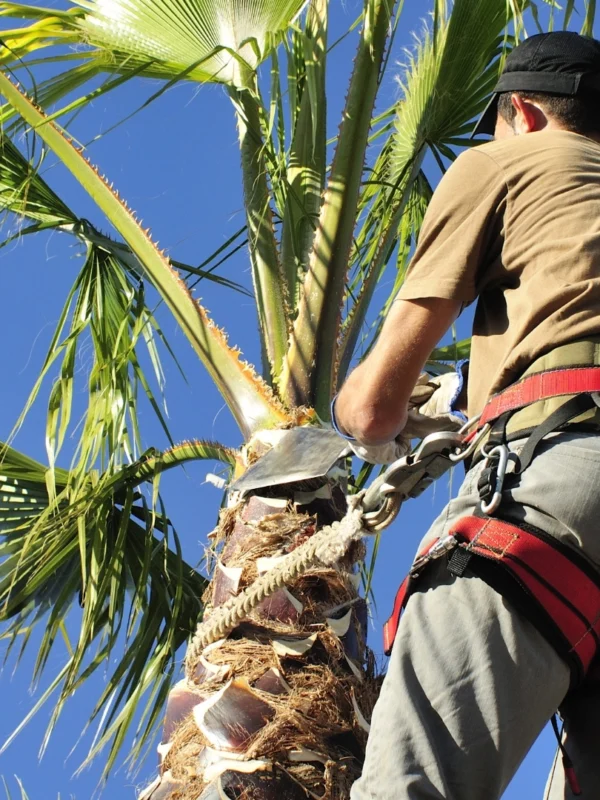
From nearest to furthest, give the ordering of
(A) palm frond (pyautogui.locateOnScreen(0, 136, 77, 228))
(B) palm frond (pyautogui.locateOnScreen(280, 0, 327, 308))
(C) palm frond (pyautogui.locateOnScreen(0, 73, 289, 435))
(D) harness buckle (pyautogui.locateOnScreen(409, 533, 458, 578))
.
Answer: (D) harness buckle (pyautogui.locateOnScreen(409, 533, 458, 578)) < (C) palm frond (pyautogui.locateOnScreen(0, 73, 289, 435)) < (B) palm frond (pyautogui.locateOnScreen(280, 0, 327, 308)) < (A) palm frond (pyautogui.locateOnScreen(0, 136, 77, 228))

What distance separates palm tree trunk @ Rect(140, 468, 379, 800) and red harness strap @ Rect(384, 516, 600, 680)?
3.99 ft

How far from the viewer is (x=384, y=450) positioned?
2.37m

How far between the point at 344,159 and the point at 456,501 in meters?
2.62

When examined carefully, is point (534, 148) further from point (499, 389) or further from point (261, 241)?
point (261, 241)

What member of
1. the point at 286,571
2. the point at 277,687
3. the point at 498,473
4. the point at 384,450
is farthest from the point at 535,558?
the point at 277,687

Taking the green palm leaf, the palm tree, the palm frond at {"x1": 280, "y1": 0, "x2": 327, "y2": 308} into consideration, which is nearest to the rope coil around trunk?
the palm tree

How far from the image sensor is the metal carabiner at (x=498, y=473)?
5.51 ft

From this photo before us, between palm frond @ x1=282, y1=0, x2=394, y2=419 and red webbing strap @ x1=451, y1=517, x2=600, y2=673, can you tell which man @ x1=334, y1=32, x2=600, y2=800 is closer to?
red webbing strap @ x1=451, y1=517, x2=600, y2=673

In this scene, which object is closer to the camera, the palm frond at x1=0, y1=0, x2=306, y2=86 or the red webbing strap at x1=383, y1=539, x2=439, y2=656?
the red webbing strap at x1=383, y1=539, x2=439, y2=656

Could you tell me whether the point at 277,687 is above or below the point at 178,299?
below

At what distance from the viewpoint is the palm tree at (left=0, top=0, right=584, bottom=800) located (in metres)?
3.40

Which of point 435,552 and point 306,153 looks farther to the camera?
point 306,153

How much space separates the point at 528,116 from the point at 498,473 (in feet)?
2.87

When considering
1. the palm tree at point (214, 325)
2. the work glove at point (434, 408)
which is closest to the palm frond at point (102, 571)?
the palm tree at point (214, 325)
